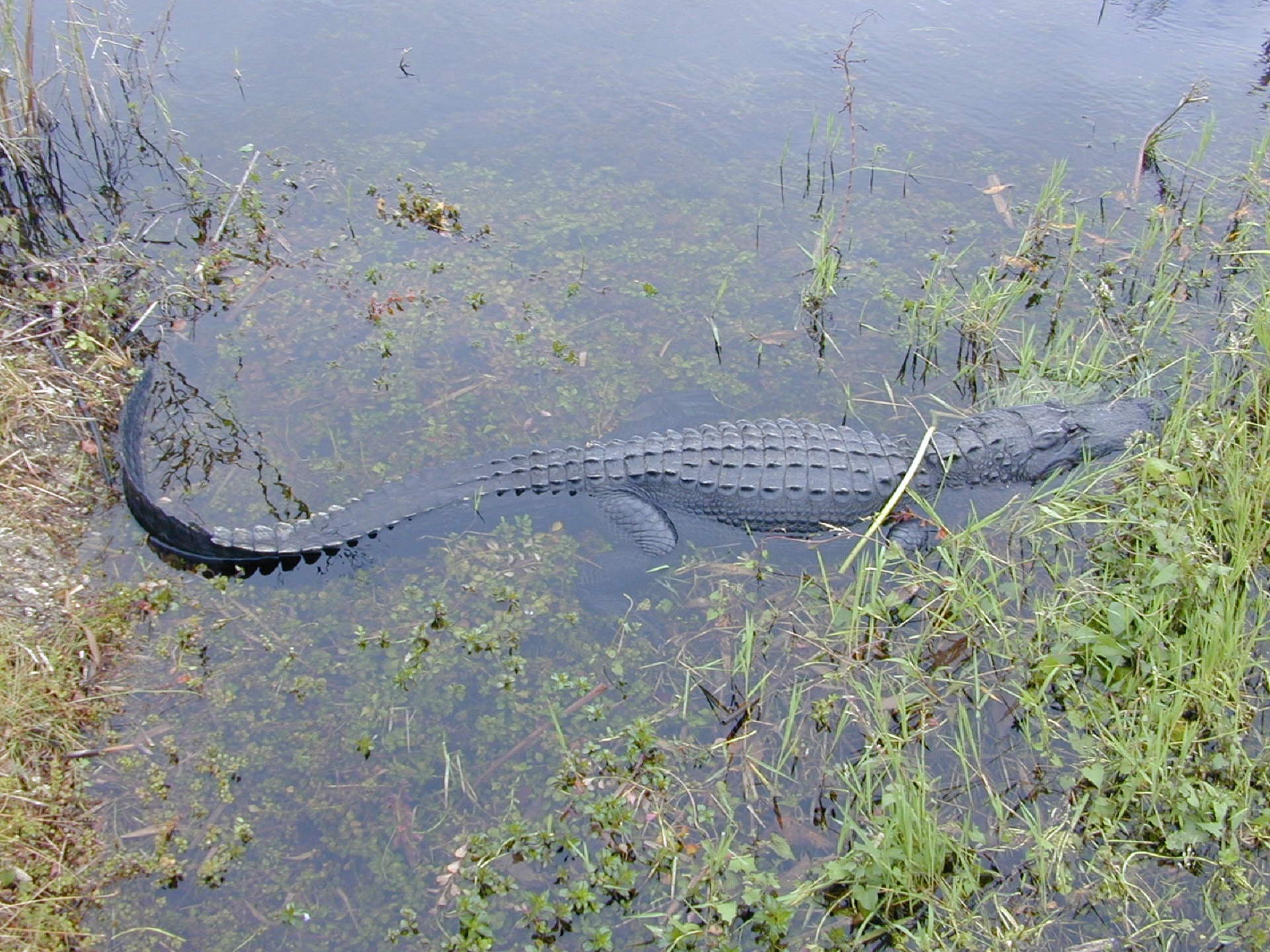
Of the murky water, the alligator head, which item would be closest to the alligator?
the alligator head

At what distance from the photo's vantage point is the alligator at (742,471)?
4.10m

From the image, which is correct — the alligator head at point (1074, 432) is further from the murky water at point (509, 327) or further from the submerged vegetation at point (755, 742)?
the murky water at point (509, 327)

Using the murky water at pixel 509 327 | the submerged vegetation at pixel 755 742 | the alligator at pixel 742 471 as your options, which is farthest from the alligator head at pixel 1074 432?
the murky water at pixel 509 327

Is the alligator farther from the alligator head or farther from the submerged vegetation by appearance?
the submerged vegetation

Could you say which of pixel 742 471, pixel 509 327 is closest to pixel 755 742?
pixel 742 471

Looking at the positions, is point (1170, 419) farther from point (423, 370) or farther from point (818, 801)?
point (423, 370)

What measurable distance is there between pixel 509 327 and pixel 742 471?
1.71 metres

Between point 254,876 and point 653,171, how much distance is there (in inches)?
190

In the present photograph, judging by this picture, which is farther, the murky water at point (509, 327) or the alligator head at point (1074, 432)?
the alligator head at point (1074, 432)

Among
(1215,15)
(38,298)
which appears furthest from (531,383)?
(1215,15)

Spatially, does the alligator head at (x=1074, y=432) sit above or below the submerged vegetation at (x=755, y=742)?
above

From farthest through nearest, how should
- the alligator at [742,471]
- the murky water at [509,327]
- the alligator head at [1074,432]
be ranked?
the alligator head at [1074,432]
the alligator at [742,471]
the murky water at [509,327]

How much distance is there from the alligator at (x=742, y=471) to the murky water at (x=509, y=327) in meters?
0.17

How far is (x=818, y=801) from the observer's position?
3.19 meters
